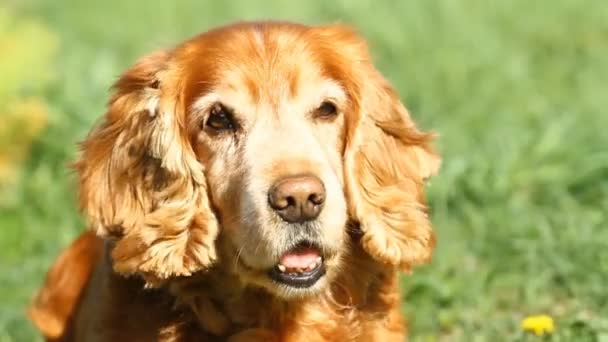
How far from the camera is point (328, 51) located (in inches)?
175

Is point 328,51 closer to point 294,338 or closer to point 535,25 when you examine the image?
point 294,338

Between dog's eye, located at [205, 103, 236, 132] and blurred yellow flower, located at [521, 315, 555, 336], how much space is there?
1.72 meters

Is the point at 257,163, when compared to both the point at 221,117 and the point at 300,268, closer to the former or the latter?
the point at 221,117

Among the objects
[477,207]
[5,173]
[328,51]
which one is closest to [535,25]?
[477,207]

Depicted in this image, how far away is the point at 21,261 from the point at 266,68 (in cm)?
332

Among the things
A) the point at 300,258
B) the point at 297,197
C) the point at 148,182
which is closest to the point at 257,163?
the point at 297,197

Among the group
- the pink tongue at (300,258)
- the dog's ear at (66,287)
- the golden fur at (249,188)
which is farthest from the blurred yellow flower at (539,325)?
the dog's ear at (66,287)

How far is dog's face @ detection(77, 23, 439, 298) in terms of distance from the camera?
13.3 ft

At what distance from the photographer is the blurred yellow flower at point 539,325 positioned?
514cm

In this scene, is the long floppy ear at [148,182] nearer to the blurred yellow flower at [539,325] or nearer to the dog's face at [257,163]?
the dog's face at [257,163]

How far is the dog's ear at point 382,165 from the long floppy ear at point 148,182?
22.1 inches

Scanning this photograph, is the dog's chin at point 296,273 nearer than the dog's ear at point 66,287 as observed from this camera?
Yes

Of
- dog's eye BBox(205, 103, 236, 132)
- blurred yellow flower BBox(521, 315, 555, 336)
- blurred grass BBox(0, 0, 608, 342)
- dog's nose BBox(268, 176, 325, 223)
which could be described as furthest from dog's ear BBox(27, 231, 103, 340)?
blurred yellow flower BBox(521, 315, 555, 336)

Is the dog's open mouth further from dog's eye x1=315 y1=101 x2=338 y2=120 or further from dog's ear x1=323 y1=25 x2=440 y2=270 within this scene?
dog's eye x1=315 y1=101 x2=338 y2=120
